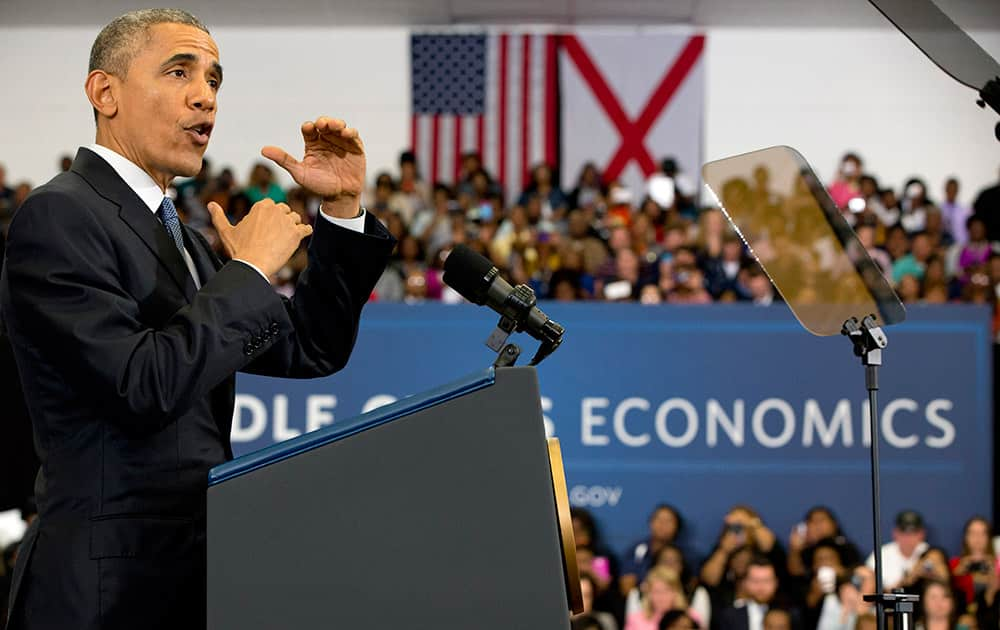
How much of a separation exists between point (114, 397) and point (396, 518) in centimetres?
41

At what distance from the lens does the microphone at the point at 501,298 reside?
1.80 metres

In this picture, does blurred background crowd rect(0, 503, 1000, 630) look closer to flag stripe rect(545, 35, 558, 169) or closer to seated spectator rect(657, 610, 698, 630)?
seated spectator rect(657, 610, 698, 630)

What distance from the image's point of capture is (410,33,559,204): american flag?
14.4 m

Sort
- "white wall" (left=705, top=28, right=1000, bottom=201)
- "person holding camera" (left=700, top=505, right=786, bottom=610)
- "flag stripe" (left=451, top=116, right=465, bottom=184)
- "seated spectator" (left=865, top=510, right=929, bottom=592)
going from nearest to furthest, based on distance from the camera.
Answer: "person holding camera" (left=700, top=505, right=786, bottom=610) → "seated spectator" (left=865, top=510, right=929, bottom=592) → "flag stripe" (left=451, top=116, right=465, bottom=184) → "white wall" (left=705, top=28, right=1000, bottom=201)

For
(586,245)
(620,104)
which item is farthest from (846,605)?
(620,104)

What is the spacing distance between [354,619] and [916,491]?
7.19 m

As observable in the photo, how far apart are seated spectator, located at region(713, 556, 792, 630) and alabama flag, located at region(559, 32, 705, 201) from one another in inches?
288

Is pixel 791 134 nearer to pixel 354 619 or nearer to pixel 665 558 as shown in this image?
pixel 665 558

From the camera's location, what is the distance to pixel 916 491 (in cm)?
817

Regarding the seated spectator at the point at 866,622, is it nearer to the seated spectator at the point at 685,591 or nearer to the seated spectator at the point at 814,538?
the seated spectator at the point at 814,538

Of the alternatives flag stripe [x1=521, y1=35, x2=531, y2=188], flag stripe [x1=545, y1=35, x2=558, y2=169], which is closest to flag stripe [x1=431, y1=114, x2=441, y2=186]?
flag stripe [x1=521, y1=35, x2=531, y2=188]

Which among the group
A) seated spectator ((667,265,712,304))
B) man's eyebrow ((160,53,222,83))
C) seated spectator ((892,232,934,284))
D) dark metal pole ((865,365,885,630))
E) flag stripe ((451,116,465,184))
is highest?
flag stripe ((451,116,465,184))

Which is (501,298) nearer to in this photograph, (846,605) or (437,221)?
(846,605)

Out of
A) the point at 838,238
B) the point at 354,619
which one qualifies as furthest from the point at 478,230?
the point at 354,619
